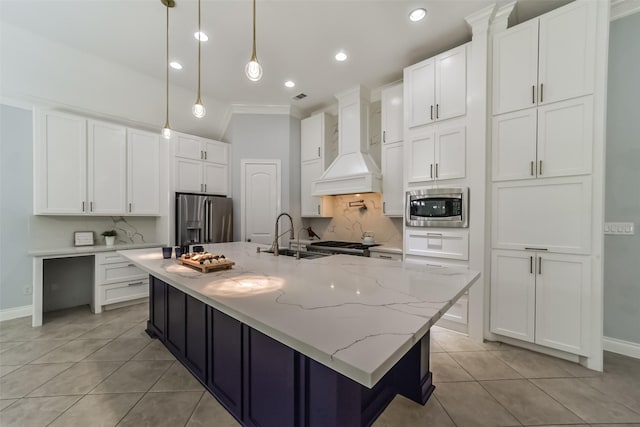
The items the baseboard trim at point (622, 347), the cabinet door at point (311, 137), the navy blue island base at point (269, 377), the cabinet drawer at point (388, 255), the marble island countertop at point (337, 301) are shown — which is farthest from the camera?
the cabinet door at point (311, 137)

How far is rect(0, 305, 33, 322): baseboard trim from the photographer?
2912 millimetres

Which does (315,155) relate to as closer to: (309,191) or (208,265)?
(309,191)

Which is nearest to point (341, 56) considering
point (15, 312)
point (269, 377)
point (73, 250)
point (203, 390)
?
point (269, 377)

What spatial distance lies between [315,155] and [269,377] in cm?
352

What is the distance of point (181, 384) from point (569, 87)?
3.81 m

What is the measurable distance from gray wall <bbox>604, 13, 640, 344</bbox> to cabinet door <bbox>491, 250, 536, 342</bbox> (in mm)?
762

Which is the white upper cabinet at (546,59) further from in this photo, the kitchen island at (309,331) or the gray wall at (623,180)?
the kitchen island at (309,331)

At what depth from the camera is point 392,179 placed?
3.34m

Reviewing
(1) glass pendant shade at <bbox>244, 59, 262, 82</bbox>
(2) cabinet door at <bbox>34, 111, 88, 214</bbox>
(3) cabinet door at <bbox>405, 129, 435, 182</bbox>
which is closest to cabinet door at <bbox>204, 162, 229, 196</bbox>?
(2) cabinet door at <bbox>34, 111, 88, 214</bbox>

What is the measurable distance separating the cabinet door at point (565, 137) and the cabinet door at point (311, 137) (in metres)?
2.81

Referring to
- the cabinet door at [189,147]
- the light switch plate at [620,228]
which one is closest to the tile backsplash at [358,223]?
the light switch plate at [620,228]

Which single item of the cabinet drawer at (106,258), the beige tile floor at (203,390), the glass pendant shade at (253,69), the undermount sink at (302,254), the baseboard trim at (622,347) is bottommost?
the beige tile floor at (203,390)

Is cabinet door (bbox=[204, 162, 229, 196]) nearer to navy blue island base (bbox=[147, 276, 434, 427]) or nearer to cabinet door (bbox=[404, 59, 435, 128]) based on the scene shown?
navy blue island base (bbox=[147, 276, 434, 427])

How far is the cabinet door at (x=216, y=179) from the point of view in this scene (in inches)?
160
